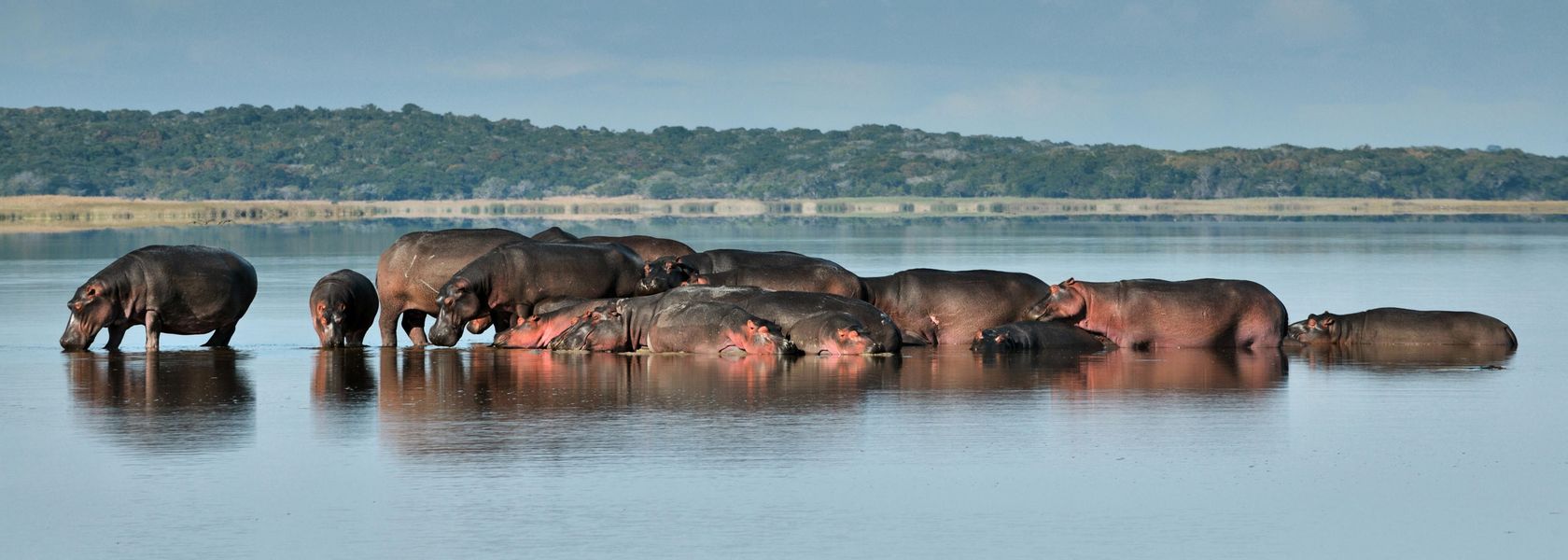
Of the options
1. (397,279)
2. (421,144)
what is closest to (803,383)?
(397,279)

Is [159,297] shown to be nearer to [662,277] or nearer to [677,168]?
[662,277]

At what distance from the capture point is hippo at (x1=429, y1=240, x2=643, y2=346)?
752 inches

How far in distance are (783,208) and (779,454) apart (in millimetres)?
135383

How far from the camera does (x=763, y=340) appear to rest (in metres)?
17.2

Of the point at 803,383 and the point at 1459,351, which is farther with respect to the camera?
the point at 1459,351

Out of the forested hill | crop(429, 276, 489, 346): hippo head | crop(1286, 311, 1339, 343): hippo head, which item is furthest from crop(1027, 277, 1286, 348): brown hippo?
the forested hill

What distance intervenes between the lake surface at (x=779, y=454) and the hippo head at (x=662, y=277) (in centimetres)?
201

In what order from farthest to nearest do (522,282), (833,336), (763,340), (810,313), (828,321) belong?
(522,282) → (810,313) → (828,321) → (833,336) → (763,340)

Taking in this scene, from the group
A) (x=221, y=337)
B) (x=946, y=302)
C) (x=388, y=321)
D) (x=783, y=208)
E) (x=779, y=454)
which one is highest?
(x=783, y=208)

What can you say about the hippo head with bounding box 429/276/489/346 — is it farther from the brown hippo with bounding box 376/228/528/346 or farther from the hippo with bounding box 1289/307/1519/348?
the hippo with bounding box 1289/307/1519/348

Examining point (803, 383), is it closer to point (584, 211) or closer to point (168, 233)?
point (168, 233)

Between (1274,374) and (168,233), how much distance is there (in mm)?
52489

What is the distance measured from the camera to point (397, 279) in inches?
787

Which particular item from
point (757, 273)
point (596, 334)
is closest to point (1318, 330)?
point (757, 273)
